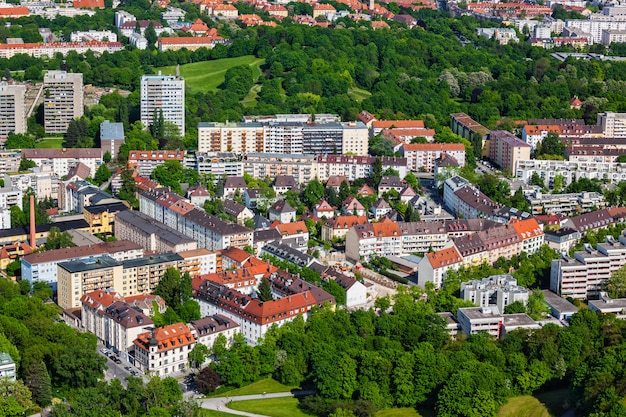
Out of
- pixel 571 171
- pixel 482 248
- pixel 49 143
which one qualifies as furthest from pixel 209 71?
pixel 482 248

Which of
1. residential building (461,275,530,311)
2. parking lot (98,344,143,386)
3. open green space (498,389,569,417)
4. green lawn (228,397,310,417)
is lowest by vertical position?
green lawn (228,397,310,417)

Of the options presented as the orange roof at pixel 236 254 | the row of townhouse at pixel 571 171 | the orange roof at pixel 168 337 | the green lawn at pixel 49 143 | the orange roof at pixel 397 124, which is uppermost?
the orange roof at pixel 397 124

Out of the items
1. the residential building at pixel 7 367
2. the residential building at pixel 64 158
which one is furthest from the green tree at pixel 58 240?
the residential building at pixel 7 367

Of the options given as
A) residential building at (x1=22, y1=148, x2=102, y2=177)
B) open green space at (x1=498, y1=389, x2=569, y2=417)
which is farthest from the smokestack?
open green space at (x1=498, y1=389, x2=569, y2=417)

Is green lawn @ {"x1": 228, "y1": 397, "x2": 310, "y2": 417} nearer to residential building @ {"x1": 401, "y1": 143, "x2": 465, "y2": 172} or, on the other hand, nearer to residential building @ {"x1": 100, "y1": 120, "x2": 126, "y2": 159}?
residential building @ {"x1": 401, "y1": 143, "x2": 465, "y2": 172}

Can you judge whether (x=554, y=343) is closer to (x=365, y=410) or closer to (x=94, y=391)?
(x=365, y=410)

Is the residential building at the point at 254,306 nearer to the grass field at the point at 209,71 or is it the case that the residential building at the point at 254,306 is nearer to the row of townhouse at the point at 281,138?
the row of townhouse at the point at 281,138
